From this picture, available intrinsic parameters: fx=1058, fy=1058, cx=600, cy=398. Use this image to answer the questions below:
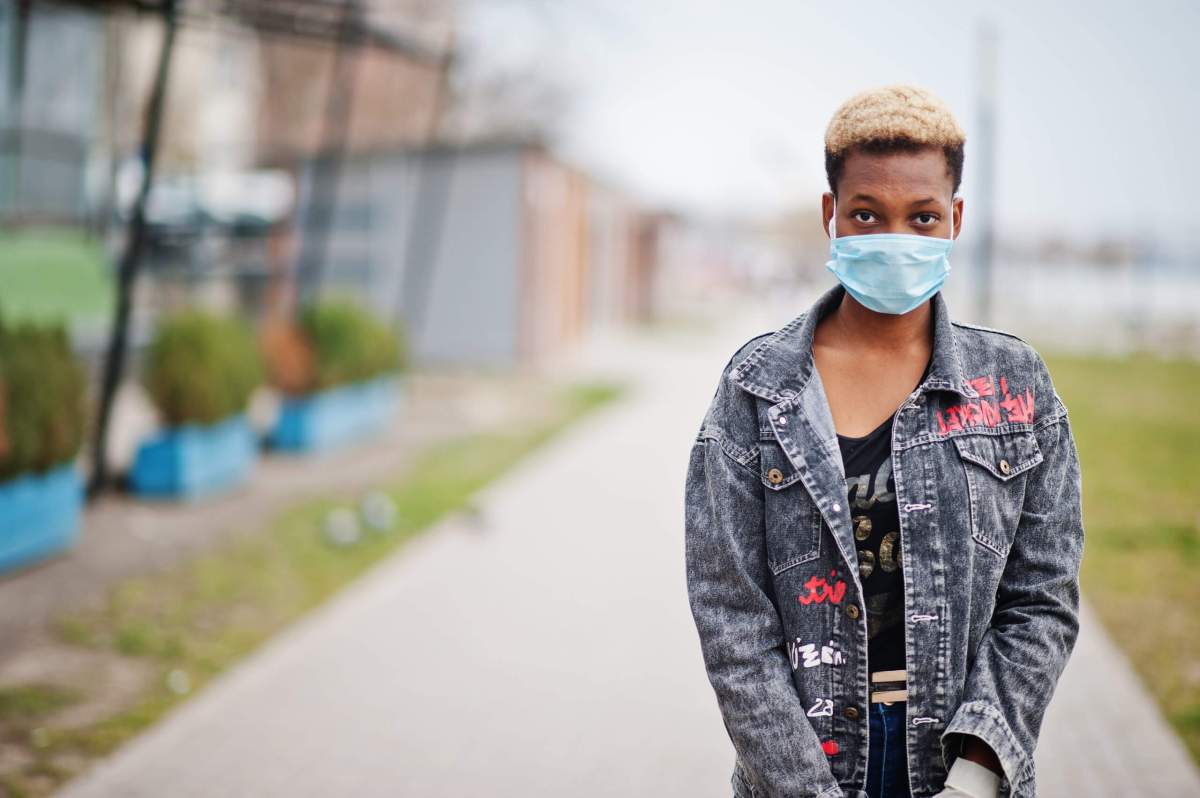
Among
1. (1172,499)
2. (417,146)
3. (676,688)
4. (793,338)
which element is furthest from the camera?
(417,146)

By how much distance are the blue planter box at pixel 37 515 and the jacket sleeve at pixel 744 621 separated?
5.48 metres

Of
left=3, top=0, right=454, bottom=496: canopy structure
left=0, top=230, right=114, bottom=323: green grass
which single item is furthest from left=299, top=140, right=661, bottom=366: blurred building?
left=3, top=0, right=454, bottom=496: canopy structure

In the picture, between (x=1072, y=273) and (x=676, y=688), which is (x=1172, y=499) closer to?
(x=676, y=688)

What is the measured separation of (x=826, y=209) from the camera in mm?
1957

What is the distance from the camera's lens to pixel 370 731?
4176 mm

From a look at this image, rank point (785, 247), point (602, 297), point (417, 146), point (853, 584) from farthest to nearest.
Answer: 1. point (785, 247)
2. point (602, 297)
3. point (417, 146)
4. point (853, 584)

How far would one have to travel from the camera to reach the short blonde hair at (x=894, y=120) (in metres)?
1.75

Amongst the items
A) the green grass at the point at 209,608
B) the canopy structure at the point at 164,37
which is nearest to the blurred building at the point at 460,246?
the canopy structure at the point at 164,37

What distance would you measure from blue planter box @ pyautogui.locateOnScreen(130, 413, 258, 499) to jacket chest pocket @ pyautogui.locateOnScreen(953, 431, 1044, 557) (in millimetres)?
7405

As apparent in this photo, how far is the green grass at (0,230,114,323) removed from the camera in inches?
344

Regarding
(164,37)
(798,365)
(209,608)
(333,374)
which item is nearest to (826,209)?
(798,365)

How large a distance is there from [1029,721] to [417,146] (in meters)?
18.2

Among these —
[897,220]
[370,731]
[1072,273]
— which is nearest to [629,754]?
[370,731]

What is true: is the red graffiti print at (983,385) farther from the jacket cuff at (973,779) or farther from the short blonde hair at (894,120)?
the jacket cuff at (973,779)
